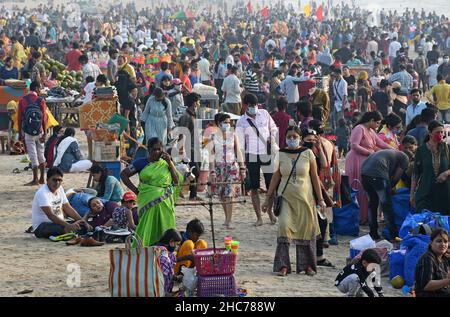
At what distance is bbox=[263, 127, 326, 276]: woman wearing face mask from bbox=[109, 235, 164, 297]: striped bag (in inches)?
71.2

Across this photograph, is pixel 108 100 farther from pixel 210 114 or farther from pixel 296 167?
pixel 296 167

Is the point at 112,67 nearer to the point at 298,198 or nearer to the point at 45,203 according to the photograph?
the point at 45,203

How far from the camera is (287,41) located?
39.4m

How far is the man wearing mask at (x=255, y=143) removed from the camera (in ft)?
42.1

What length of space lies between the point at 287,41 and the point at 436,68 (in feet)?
44.8

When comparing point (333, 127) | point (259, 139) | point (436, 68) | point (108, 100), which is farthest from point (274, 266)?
point (436, 68)

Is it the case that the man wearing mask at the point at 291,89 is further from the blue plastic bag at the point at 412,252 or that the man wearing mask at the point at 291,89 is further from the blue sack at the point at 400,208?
the blue plastic bag at the point at 412,252

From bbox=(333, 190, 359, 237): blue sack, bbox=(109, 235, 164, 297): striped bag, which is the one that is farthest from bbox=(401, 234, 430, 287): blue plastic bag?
bbox=(109, 235, 164, 297): striped bag

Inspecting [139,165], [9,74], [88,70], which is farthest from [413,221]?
[9,74]

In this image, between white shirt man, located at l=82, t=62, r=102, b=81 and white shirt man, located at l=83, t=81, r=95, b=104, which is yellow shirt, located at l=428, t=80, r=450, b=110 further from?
white shirt man, located at l=82, t=62, r=102, b=81

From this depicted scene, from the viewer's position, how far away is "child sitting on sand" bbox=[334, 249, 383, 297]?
927cm

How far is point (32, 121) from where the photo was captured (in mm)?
15164

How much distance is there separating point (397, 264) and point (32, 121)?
6.71m

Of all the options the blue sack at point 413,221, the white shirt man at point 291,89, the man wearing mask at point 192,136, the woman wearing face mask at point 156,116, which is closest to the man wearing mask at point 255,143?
the man wearing mask at point 192,136
